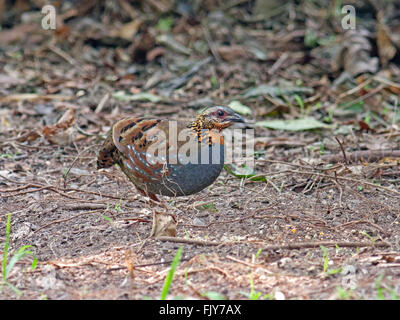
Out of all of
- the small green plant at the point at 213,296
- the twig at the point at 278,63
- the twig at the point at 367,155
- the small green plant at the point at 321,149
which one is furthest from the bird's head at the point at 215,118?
the twig at the point at 278,63

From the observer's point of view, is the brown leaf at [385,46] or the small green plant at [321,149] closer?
the small green plant at [321,149]

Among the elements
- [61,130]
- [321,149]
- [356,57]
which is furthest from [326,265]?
[356,57]

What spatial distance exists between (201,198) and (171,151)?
1.82 feet

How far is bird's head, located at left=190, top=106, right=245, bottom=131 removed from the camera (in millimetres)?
4609

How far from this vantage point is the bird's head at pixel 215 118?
15.1 ft

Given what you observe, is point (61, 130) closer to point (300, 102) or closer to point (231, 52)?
point (300, 102)

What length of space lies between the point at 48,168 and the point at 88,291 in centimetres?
271

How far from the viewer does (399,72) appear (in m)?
7.99

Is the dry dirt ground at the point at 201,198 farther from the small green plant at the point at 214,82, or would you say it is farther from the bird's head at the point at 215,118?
the bird's head at the point at 215,118

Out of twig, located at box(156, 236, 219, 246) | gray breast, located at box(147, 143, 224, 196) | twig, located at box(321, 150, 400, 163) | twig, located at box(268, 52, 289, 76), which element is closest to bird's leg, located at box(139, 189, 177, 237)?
twig, located at box(156, 236, 219, 246)

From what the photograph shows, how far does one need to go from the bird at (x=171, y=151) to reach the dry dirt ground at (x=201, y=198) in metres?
0.23

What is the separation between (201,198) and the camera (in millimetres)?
4676

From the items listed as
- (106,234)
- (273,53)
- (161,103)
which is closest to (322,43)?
(273,53)
